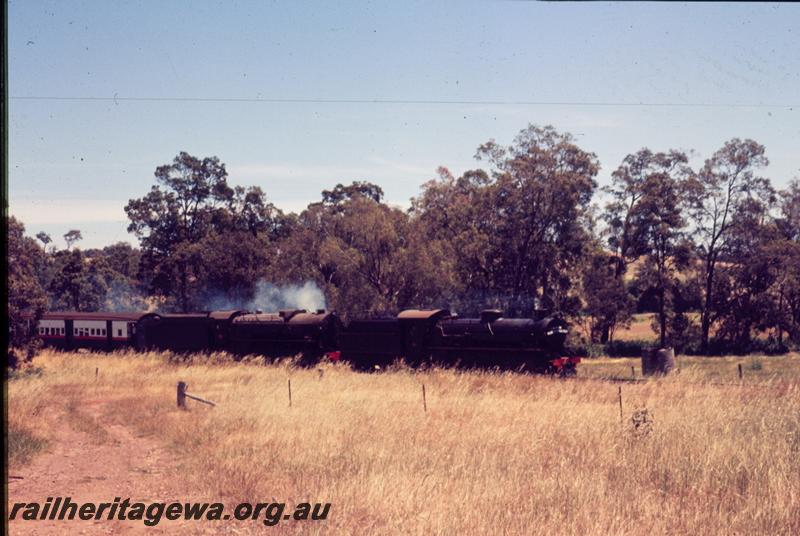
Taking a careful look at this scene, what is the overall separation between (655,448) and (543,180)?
1304 inches

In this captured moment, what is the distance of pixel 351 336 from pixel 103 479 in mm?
16055

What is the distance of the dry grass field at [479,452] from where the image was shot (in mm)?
7477

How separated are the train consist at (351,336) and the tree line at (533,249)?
9.63 meters

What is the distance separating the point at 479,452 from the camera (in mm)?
10016

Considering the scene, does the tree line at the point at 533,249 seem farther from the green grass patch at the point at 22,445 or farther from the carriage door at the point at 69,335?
the green grass patch at the point at 22,445

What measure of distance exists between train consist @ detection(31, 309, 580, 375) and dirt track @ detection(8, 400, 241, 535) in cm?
1257

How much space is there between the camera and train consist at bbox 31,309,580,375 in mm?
22094

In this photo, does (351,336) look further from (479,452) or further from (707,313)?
(707,313)

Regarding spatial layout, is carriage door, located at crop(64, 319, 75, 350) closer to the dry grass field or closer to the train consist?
the train consist

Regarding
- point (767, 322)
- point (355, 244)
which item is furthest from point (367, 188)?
point (767, 322)

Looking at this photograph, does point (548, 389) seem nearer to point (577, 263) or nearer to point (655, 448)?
point (655, 448)

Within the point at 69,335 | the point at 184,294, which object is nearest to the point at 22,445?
the point at 69,335

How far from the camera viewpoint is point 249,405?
15.1 metres

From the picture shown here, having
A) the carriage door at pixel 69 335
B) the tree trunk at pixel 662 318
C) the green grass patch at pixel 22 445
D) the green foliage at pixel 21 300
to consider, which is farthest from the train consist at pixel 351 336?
the tree trunk at pixel 662 318
